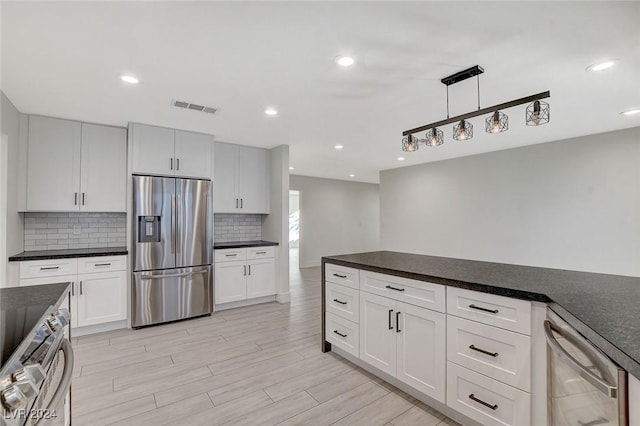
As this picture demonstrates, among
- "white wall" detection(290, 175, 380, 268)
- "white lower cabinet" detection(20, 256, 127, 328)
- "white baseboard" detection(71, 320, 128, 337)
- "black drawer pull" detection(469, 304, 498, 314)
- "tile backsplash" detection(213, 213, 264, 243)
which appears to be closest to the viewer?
"black drawer pull" detection(469, 304, 498, 314)

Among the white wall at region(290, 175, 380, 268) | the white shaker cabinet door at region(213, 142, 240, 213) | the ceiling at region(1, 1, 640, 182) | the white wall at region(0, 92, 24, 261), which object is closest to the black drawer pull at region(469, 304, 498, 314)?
the ceiling at region(1, 1, 640, 182)

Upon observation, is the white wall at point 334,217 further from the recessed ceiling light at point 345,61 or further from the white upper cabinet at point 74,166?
the recessed ceiling light at point 345,61

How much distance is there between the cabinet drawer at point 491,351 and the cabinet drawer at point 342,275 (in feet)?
2.85

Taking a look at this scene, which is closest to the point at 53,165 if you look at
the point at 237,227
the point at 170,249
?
the point at 170,249

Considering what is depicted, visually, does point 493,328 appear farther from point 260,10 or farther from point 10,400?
point 260,10

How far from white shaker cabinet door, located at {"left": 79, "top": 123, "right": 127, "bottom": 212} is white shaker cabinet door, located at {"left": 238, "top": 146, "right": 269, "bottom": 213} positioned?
1.56 metres

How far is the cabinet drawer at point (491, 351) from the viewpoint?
156cm

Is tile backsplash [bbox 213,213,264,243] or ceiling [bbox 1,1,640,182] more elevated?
ceiling [bbox 1,1,640,182]

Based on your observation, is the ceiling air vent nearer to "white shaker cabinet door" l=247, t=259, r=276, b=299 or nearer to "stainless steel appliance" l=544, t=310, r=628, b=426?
"white shaker cabinet door" l=247, t=259, r=276, b=299

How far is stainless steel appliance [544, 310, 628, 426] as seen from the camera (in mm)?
934

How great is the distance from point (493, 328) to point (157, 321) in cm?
366

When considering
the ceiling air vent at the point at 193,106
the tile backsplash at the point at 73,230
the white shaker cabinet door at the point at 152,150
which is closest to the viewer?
the ceiling air vent at the point at 193,106

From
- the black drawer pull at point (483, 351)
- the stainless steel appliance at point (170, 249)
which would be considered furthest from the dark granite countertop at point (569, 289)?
the stainless steel appliance at point (170, 249)

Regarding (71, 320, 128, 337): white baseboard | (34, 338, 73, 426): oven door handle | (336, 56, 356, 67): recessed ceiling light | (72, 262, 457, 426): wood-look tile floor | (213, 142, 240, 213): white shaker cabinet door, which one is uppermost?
(336, 56, 356, 67): recessed ceiling light
